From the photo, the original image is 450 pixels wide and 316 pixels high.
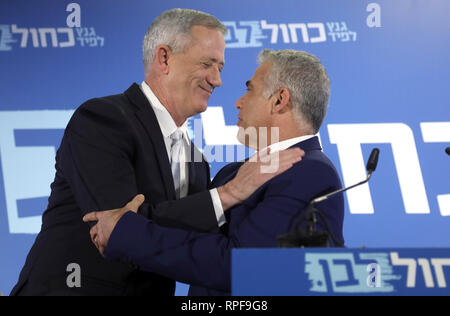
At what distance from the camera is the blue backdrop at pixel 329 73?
14.1 feet

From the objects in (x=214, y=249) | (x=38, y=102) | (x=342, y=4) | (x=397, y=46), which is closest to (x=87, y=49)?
(x=38, y=102)

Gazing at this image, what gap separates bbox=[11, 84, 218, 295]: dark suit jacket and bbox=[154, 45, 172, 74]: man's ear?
36cm

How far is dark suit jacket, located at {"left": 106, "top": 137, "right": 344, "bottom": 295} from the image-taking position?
2064 millimetres

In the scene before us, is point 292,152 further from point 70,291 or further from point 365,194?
point 365,194

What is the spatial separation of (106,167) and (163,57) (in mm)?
738

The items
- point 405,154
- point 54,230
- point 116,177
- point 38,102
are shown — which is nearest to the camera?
point 116,177

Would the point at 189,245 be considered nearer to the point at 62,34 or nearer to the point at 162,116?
the point at 162,116

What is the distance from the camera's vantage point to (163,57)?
2830 millimetres

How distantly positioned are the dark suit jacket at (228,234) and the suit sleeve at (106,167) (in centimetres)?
14

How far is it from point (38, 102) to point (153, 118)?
236 centimetres

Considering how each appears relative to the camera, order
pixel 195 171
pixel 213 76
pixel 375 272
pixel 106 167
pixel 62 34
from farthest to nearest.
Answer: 1. pixel 62 34
2. pixel 213 76
3. pixel 195 171
4. pixel 106 167
5. pixel 375 272

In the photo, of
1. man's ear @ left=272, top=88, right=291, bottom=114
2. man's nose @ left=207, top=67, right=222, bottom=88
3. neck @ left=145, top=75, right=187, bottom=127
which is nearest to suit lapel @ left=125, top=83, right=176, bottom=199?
neck @ left=145, top=75, right=187, bottom=127

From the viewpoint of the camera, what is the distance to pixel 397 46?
4438mm
